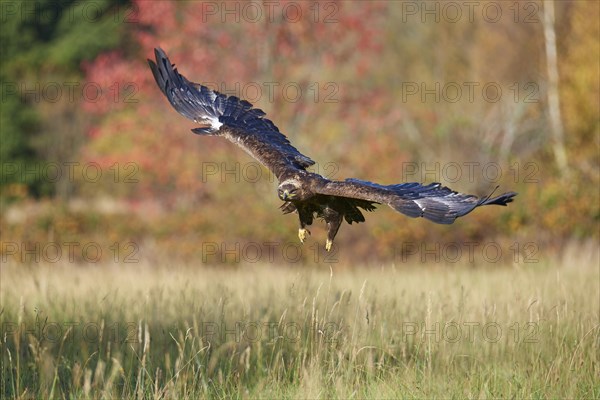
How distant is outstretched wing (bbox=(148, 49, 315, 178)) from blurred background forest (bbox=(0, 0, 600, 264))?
14.5ft

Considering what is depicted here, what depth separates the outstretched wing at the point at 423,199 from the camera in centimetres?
537

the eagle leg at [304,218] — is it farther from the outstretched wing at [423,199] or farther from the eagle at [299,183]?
the outstretched wing at [423,199]

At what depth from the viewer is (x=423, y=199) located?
564cm

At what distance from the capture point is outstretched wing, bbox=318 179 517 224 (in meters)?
5.37

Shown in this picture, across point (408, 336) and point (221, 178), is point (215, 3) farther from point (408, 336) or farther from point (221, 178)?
point (408, 336)

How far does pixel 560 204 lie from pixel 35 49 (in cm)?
1509

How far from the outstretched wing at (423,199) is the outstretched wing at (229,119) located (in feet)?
3.77

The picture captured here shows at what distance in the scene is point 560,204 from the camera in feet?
42.2

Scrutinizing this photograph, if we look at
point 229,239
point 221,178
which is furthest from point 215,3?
point 229,239
